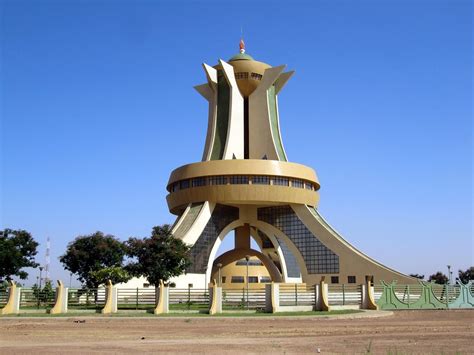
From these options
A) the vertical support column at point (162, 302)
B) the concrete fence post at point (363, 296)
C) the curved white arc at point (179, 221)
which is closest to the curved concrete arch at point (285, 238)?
the curved white arc at point (179, 221)

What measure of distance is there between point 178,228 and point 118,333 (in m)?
27.9

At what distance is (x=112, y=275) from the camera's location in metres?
33.7

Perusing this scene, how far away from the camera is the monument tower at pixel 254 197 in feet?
144

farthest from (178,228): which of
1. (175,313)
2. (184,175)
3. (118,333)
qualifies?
(118,333)

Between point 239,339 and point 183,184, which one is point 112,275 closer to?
point 183,184

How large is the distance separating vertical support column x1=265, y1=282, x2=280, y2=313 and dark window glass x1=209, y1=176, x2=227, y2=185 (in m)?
19.1

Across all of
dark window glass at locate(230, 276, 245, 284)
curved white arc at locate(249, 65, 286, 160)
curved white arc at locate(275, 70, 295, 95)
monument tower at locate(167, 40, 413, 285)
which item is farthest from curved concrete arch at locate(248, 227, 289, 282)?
curved white arc at locate(275, 70, 295, 95)

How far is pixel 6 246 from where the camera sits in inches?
1384

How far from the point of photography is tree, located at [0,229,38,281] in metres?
35.0

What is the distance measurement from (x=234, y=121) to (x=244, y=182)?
9108 mm

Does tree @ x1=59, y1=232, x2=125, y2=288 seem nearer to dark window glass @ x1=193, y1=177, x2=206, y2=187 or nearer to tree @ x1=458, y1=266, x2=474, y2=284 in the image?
dark window glass @ x1=193, y1=177, x2=206, y2=187

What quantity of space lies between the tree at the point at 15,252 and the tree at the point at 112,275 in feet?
18.5

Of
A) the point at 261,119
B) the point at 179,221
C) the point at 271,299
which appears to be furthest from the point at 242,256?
the point at 271,299

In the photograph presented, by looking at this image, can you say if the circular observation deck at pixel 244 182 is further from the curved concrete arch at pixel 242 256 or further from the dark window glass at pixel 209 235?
the curved concrete arch at pixel 242 256
